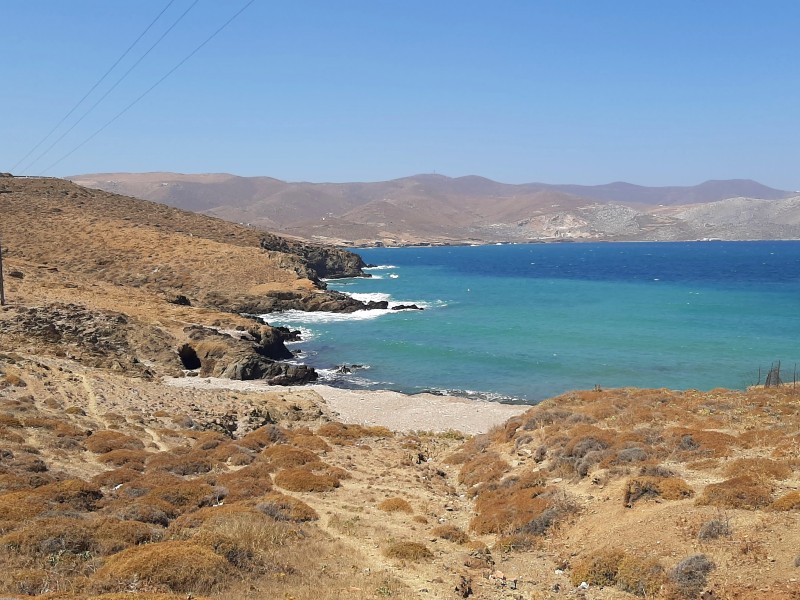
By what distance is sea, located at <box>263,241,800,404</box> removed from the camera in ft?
123

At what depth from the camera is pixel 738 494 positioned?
41.1 ft

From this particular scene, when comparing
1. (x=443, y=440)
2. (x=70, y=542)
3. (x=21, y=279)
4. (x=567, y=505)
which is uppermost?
(x=21, y=279)

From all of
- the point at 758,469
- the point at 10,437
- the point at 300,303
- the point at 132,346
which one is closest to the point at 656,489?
the point at 758,469

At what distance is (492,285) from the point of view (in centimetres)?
9612

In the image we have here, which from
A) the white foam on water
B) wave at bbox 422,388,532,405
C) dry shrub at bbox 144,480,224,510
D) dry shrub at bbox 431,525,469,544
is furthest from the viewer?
the white foam on water

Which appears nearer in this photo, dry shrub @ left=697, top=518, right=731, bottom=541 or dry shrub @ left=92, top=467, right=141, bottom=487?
dry shrub @ left=697, top=518, right=731, bottom=541

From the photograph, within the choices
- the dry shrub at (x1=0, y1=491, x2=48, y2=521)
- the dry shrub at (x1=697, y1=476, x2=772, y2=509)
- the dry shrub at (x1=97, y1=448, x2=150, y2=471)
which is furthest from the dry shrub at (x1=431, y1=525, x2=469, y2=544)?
the dry shrub at (x1=97, y1=448, x2=150, y2=471)

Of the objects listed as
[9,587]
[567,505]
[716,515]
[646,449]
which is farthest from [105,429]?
[716,515]

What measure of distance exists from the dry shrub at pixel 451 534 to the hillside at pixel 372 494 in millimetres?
79

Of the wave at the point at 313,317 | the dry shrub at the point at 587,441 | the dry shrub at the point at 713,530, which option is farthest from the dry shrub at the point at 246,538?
the wave at the point at 313,317

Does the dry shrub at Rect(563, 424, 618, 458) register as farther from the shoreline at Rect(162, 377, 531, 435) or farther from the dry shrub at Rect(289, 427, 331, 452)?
the dry shrub at Rect(289, 427, 331, 452)

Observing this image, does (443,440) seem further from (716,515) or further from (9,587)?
(9,587)

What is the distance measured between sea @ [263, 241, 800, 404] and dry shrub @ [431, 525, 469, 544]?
2020 cm

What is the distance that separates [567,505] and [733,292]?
76879mm
